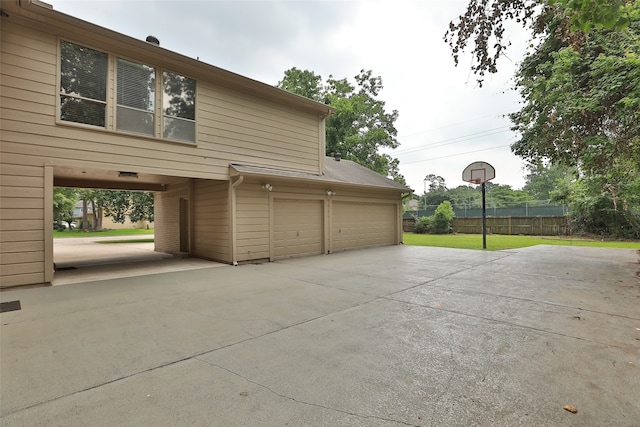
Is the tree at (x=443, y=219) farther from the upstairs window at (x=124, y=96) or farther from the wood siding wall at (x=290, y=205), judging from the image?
the upstairs window at (x=124, y=96)

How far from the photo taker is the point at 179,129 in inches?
282

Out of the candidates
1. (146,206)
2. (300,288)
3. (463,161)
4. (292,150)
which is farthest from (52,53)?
(463,161)

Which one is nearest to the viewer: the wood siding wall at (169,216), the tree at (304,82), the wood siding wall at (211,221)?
the wood siding wall at (211,221)

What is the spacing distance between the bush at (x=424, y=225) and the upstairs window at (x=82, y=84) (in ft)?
62.9

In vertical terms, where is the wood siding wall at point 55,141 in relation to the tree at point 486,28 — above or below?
below

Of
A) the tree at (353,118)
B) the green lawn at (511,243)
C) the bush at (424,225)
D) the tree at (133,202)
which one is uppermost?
the tree at (353,118)

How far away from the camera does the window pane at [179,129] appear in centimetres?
698

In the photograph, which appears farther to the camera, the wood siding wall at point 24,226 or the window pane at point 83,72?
the window pane at point 83,72

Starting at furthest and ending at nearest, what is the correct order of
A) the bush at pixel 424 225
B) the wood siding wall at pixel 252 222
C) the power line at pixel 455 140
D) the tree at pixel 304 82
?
the power line at pixel 455 140, the tree at pixel 304 82, the bush at pixel 424 225, the wood siding wall at pixel 252 222

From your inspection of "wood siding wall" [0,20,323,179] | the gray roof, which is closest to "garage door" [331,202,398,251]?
the gray roof

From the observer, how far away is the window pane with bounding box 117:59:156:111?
6.33 m

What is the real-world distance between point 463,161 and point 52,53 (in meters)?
39.9

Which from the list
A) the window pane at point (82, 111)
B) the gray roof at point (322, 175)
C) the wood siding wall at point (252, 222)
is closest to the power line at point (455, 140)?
the gray roof at point (322, 175)

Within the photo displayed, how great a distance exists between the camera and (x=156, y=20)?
9.16 meters
